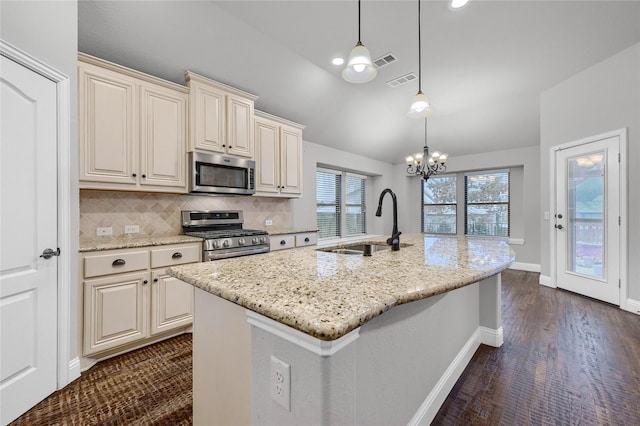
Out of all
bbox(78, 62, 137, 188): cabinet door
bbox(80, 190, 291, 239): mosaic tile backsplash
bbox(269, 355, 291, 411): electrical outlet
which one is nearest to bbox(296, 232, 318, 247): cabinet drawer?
bbox(80, 190, 291, 239): mosaic tile backsplash

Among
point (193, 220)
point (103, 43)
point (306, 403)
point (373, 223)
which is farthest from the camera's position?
point (373, 223)

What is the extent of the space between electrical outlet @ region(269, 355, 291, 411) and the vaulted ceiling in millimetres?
2813

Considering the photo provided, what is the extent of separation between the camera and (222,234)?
9.03 feet

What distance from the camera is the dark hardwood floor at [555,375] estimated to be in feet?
4.92

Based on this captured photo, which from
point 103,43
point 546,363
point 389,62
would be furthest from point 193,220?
point 546,363

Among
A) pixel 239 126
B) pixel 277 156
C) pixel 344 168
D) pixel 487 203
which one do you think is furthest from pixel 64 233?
pixel 487 203

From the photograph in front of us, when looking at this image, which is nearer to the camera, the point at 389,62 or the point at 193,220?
the point at 193,220

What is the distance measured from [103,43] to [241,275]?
8.43 feet

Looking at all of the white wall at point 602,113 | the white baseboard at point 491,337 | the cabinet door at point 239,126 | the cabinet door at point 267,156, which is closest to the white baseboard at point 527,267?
the white wall at point 602,113

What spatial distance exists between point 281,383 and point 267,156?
10.1 feet

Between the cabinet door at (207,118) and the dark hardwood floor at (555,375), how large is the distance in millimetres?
2902

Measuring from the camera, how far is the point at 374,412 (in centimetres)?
100

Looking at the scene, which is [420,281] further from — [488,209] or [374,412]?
[488,209]

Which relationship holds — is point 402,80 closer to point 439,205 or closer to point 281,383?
point 439,205
